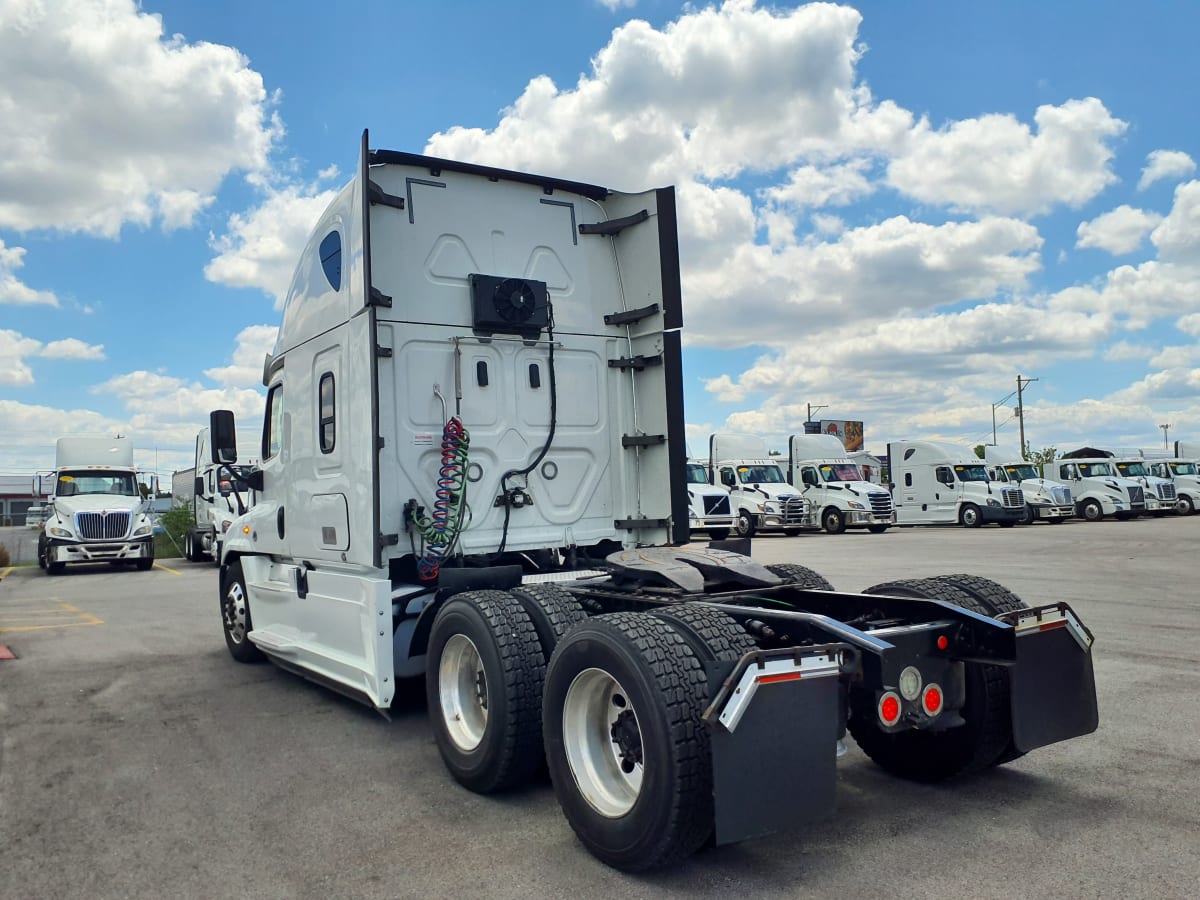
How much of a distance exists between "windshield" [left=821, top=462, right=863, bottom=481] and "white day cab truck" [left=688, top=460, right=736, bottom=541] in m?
3.92

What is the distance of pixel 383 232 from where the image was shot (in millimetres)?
6117

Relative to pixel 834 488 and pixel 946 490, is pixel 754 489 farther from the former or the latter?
pixel 946 490

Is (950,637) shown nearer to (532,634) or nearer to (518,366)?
(532,634)

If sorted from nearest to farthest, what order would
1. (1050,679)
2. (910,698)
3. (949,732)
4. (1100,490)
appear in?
(910,698)
(1050,679)
(949,732)
(1100,490)

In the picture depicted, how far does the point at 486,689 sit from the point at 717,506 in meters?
22.4

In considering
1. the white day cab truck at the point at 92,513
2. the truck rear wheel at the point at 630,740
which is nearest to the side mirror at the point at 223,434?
the truck rear wheel at the point at 630,740

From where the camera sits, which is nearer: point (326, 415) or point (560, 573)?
point (560, 573)

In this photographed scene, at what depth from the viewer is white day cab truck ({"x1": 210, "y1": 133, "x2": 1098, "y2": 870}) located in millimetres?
3490

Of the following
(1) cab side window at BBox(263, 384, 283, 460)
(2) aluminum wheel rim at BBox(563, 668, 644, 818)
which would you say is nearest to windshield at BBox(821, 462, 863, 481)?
(1) cab side window at BBox(263, 384, 283, 460)

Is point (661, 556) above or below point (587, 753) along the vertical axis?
above

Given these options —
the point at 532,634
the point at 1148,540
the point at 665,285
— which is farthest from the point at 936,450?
the point at 532,634

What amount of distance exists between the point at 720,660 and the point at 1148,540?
2321 cm

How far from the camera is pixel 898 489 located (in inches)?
1292

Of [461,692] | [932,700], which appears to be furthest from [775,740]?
[461,692]
